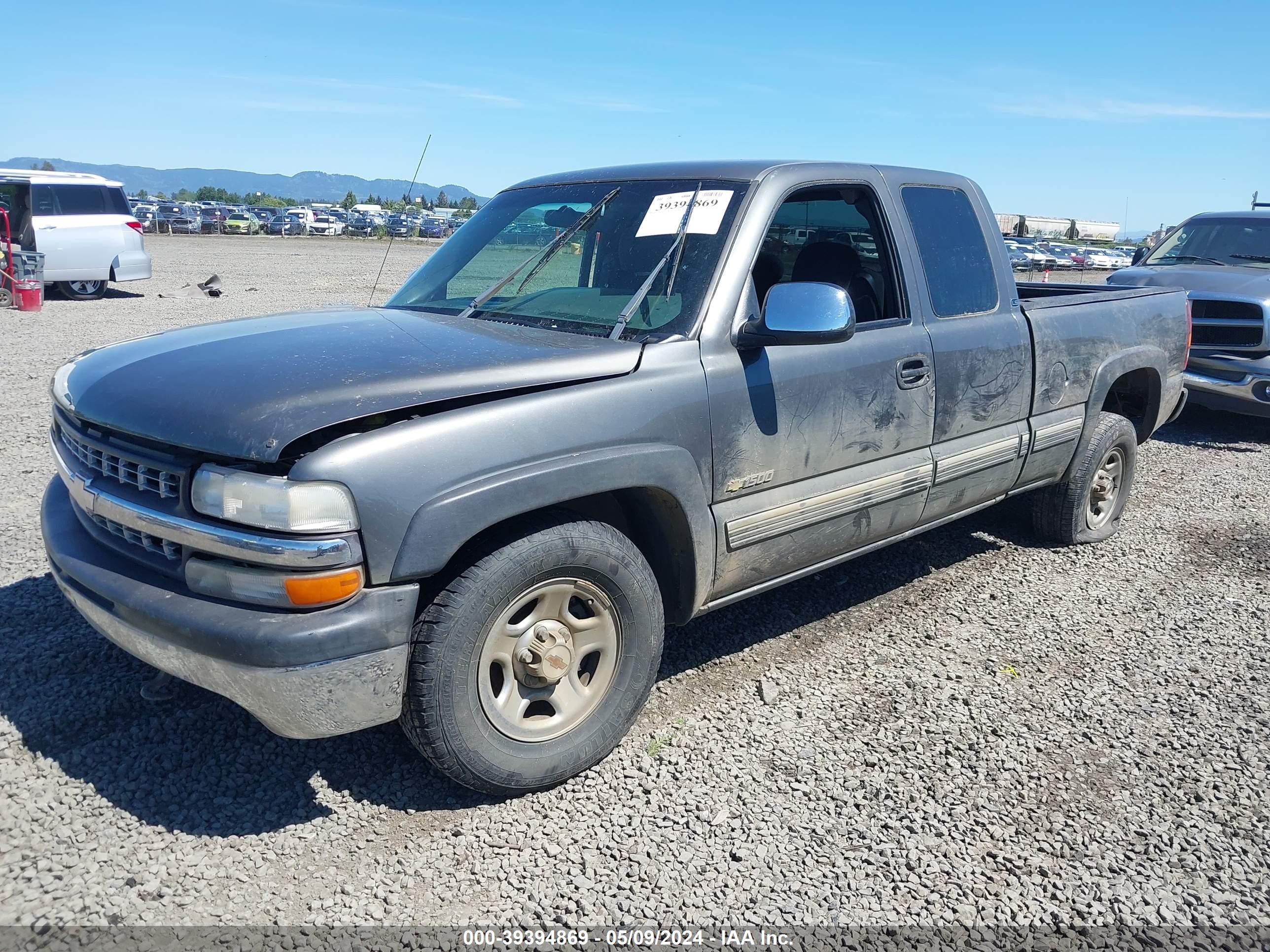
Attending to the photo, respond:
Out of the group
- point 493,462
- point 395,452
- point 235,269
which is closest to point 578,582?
point 493,462

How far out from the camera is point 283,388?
2.65m

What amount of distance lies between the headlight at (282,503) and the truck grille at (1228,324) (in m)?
8.13

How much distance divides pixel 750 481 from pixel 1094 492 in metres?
3.12

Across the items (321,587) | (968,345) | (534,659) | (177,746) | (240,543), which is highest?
(968,345)

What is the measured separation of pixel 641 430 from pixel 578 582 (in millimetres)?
522

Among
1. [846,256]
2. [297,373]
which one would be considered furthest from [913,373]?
[297,373]

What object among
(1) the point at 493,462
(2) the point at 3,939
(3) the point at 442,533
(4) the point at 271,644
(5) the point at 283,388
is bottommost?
(2) the point at 3,939

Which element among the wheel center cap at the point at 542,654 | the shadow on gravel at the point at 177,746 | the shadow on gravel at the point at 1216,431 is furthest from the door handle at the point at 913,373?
the shadow on gravel at the point at 1216,431

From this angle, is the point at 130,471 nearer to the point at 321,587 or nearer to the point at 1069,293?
the point at 321,587

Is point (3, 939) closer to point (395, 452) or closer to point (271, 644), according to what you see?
point (271, 644)

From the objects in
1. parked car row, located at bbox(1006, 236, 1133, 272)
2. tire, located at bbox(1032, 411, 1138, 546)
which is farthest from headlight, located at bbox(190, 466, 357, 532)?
parked car row, located at bbox(1006, 236, 1133, 272)

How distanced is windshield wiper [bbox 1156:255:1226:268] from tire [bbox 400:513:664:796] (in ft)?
29.3

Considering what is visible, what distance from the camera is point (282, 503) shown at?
2438 mm

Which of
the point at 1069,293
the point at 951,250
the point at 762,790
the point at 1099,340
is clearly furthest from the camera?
the point at 1069,293
